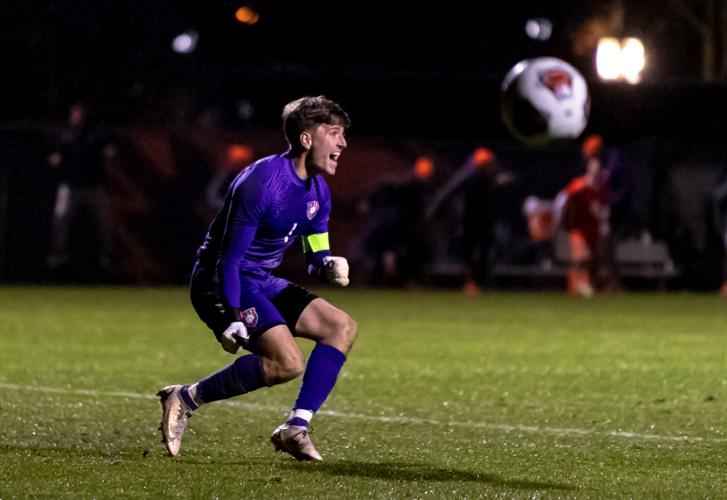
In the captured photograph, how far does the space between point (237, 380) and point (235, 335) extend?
21.0 inches

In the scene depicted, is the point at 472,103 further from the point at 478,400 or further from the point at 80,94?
A: the point at 478,400

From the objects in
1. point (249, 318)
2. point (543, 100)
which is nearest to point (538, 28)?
point (543, 100)

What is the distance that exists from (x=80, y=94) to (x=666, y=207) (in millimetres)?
12645

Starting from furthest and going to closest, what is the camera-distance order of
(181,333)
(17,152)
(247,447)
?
(17,152)
(181,333)
(247,447)

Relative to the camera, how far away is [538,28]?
3675cm

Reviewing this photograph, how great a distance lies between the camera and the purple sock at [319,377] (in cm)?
731

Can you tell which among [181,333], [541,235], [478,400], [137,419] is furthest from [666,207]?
[137,419]

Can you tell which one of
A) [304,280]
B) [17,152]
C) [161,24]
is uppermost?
[161,24]

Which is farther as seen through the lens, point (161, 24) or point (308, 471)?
point (161, 24)

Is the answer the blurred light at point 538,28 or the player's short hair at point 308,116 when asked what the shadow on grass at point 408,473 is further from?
the blurred light at point 538,28

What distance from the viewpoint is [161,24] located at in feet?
111

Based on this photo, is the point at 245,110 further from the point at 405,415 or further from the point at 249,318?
the point at 249,318

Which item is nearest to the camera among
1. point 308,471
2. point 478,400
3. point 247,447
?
point 308,471

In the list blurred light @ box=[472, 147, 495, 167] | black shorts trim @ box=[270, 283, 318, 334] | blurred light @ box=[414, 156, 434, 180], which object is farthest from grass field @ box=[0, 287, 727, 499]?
blurred light @ box=[414, 156, 434, 180]
